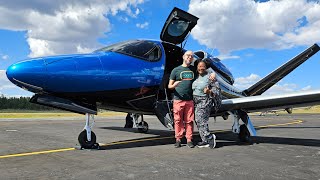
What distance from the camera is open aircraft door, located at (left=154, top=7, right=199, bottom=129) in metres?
8.48

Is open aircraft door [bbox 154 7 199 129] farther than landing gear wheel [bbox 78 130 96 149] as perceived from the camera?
Yes

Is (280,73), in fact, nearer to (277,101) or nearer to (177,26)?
(277,101)

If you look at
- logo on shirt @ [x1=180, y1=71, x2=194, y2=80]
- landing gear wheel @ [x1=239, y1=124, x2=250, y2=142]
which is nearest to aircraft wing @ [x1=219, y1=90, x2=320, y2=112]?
landing gear wheel @ [x1=239, y1=124, x2=250, y2=142]

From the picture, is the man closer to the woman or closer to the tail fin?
the woman

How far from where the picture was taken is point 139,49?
26.4 feet

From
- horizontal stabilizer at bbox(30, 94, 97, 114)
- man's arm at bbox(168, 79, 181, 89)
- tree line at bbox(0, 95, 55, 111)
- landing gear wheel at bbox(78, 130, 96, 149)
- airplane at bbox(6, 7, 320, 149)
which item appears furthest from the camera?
tree line at bbox(0, 95, 55, 111)

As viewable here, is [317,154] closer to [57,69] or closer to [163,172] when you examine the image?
[163,172]

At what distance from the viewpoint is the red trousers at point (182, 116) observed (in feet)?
25.6

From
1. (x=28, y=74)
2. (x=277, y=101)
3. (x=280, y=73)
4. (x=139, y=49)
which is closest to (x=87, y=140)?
(x=28, y=74)

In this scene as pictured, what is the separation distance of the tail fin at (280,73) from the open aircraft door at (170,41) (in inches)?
205

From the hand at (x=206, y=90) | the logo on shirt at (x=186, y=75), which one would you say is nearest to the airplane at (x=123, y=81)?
the logo on shirt at (x=186, y=75)

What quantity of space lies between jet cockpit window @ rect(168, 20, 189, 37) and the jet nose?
4.42 metres

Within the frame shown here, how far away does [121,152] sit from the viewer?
6.73 metres

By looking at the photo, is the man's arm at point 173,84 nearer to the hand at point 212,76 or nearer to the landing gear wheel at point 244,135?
the hand at point 212,76
